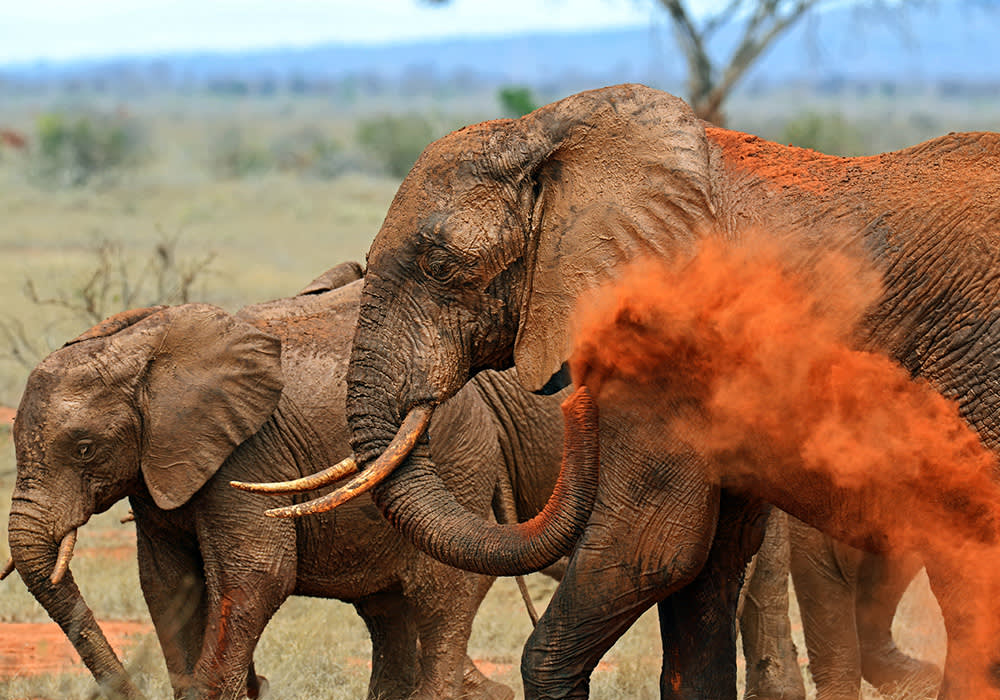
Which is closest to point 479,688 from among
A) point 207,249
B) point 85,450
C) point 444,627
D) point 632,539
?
point 444,627

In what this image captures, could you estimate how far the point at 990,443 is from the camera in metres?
4.09

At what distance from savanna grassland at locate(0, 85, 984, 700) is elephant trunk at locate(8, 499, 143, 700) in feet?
0.34

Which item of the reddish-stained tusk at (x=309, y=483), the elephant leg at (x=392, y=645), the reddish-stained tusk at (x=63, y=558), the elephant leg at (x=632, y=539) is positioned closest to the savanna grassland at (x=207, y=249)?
the reddish-stained tusk at (x=63, y=558)

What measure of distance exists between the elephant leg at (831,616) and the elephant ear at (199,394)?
255cm

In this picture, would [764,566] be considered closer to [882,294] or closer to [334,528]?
[334,528]

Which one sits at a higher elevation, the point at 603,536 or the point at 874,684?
the point at 603,536

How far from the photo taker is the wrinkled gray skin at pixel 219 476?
18.0 feet

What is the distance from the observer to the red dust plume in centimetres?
416

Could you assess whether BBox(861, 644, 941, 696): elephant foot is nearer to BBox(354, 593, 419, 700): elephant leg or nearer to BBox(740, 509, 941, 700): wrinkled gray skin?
BBox(740, 509, 941, 700): wrinkled gray skin

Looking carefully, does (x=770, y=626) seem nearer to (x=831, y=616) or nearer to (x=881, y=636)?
(x=831, y=616)

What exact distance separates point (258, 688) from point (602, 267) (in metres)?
2.96

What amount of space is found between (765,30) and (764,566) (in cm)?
1335

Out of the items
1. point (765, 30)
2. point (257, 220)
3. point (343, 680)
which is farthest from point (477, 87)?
point (343, 680)

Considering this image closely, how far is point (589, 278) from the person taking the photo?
14.3 feet
